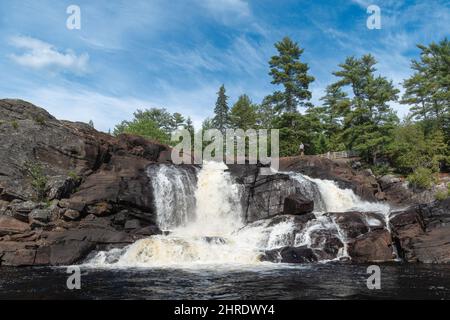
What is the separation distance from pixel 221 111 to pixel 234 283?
2709 inches

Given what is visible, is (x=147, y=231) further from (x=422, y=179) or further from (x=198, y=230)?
(x=422, y=179)

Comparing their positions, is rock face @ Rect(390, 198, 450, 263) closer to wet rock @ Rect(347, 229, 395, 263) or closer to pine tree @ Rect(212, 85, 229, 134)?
wet rock @ Rect(347, 229, 395, 263)

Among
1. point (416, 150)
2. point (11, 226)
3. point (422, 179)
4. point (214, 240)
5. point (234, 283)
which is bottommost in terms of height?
point (234, 283)

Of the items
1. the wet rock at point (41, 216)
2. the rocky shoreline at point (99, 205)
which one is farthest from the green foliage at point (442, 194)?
the wet rock at point (41, 216)

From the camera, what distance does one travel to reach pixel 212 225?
30.3m

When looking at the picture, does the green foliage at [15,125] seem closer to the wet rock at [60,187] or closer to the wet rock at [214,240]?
Result: the wet rock at [60,187]

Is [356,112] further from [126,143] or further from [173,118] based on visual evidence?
[173,118]

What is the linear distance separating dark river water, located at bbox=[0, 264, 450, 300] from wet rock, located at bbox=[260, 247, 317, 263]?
158 centimetres

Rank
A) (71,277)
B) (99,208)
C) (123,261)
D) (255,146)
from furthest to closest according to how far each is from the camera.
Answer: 1. (255,146)
2. (99,208)
3. (123,261)
4. (71,277)

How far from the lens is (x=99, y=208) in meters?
26.8

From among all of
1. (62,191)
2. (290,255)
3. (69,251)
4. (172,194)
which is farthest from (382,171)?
(69,251)
